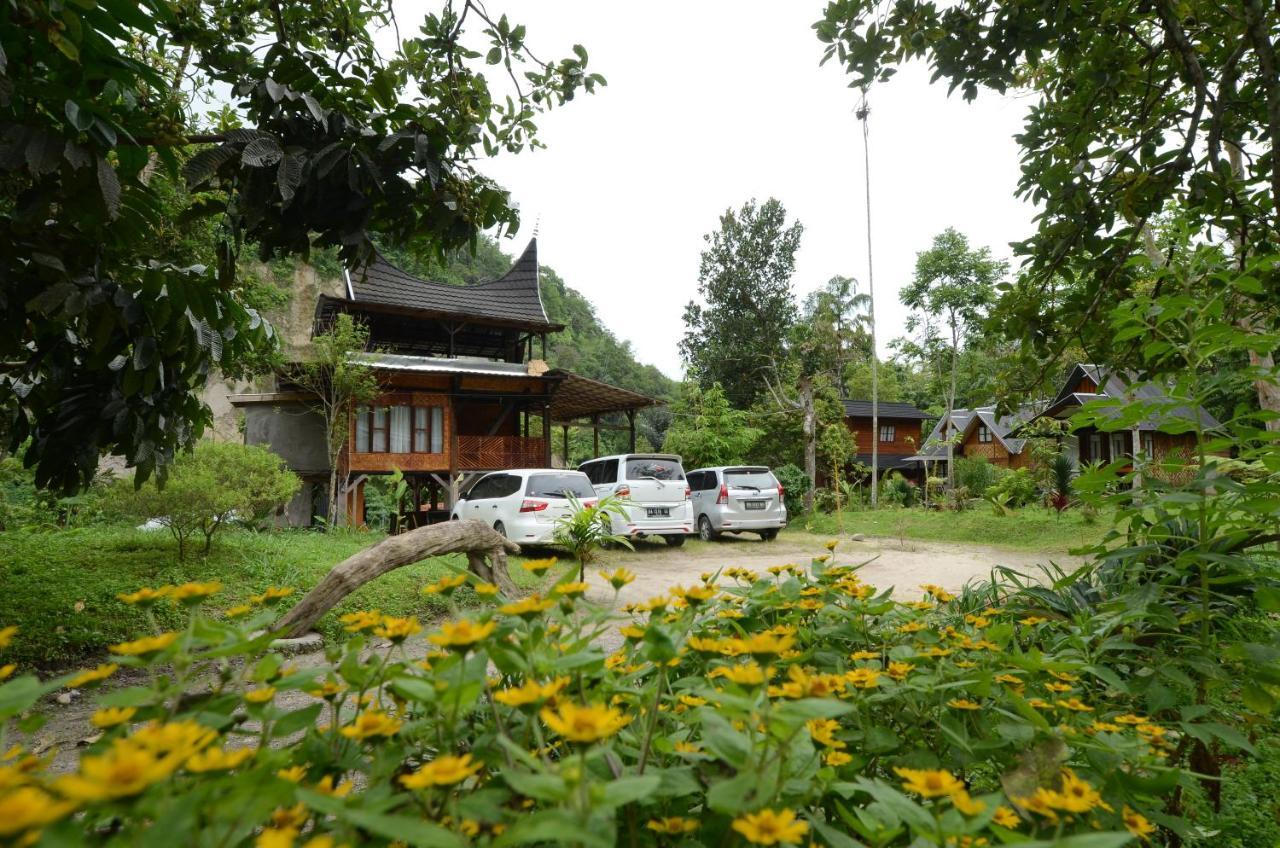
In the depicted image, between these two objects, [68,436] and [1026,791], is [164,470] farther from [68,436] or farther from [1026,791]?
[1026,791]

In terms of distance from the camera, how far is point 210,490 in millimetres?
6449

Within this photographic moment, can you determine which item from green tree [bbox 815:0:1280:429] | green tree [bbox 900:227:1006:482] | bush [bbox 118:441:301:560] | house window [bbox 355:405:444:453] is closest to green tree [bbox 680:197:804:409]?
green tree [bbox 900:227:1006:482]

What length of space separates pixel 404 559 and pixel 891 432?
2950 centimetres

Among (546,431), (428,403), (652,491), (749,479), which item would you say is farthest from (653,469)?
(428,403)

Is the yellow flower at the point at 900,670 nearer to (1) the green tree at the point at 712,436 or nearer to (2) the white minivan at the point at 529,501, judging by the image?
(2) the white minivan at the point at 529,501

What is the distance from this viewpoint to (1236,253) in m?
3.05

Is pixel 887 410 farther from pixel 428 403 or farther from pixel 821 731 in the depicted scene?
pixel 821 731

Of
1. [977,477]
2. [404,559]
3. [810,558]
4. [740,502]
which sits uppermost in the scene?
[977,477]

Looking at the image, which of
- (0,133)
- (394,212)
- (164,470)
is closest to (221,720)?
(0,133)

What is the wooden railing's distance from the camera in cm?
1634

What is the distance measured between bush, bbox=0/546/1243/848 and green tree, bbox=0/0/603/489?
1.78 m

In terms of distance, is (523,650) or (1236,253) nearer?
(523,650)

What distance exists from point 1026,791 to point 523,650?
2.12 feet

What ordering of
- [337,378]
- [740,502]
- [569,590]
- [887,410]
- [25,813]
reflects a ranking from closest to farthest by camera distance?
[25,813], [569,590], [740,502], [337,378], [887,410]
